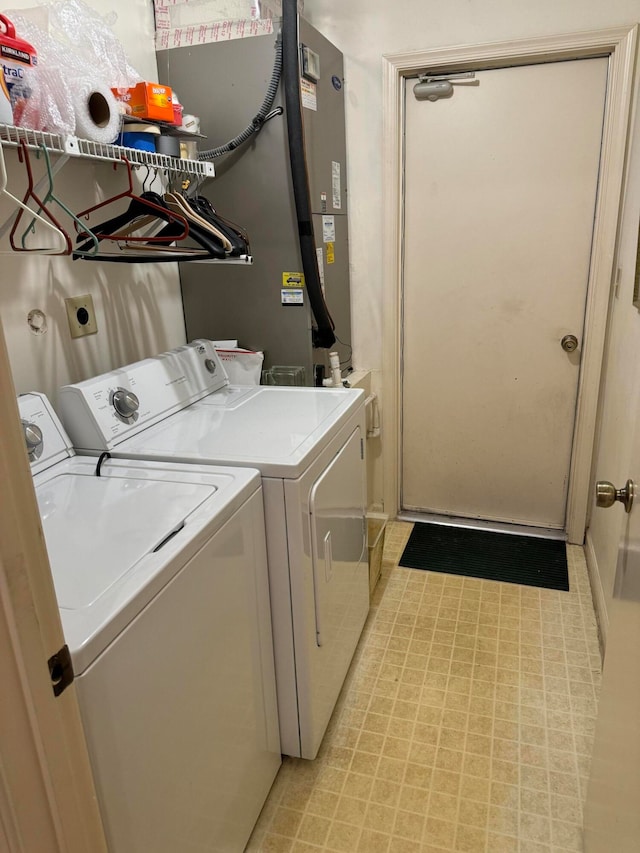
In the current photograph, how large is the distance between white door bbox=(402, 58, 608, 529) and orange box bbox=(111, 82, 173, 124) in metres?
1.38

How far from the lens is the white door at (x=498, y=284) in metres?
2.52

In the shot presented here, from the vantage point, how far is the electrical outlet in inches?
70.3

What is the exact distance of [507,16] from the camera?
94.3 inches

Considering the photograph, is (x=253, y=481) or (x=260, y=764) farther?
(x=260, y=764)

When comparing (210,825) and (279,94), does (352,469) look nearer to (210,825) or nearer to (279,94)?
(210,825)

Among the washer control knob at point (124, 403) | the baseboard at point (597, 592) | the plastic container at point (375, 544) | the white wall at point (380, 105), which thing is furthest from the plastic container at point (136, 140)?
the baseboard at point (597, 592)

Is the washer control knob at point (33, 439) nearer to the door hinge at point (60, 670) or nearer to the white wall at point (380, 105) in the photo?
the door hinge at point (60, 670)

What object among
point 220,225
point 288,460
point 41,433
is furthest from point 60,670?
point 220,225

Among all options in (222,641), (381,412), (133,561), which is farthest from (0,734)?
(381,412)

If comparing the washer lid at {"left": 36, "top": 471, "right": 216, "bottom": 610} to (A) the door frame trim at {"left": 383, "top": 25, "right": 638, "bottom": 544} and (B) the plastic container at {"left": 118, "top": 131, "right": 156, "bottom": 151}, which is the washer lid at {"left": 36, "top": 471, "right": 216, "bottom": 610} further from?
(A) the door frame trim at {"left": 383, "top": 25, "right": 638, "bottom": 544}

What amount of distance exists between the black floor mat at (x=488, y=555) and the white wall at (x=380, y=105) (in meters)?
0.21

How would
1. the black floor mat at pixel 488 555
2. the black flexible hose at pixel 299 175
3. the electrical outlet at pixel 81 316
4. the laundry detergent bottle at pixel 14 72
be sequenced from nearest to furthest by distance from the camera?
the laundry detergent bottle at pixel 14 72 → the electrical outlet at pixel 81 316 → the black flexible hose at pixel 299 175 → the black floor mat at pixel 488 555

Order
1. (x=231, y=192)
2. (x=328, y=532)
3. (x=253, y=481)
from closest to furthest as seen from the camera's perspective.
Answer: (x=253, y=481) → (x=328, y=532) → (x=231, y=192)

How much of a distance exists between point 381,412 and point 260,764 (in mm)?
1814
